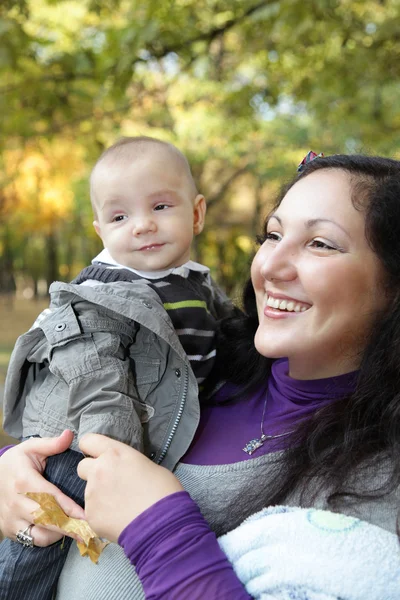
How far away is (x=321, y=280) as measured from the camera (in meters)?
1.55

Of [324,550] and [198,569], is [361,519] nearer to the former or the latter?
[324,550]

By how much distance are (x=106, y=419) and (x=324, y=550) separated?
66 centimetres

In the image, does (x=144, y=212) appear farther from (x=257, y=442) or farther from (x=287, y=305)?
(x=257, y=442)

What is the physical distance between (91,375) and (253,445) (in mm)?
461

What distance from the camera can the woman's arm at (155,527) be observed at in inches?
48.8

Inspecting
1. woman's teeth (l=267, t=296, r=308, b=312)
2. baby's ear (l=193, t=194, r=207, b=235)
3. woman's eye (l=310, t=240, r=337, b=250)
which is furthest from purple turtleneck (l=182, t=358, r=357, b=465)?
baby's ear (l=193, t=194, r=207, b=235)

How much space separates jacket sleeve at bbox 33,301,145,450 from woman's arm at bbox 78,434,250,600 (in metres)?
0.16

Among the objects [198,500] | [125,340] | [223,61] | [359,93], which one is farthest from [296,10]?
[223,61]

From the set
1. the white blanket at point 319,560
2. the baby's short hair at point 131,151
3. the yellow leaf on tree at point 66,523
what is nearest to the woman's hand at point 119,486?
the yellow leaf on tree at point 66,523

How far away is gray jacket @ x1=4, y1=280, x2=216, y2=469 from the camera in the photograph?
5.58 feet

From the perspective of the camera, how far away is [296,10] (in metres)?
4.64

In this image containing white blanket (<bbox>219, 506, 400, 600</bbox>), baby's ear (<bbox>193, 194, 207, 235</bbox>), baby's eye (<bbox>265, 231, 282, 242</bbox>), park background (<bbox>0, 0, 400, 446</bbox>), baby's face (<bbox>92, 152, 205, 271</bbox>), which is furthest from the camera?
park background (<bbox>0, 0, 400, 446</bbox>)

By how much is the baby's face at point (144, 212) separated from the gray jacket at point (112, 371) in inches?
6.7

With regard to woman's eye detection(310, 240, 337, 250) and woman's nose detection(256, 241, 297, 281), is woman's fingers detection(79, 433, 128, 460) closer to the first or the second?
woman's nose detection(256, 241, 297, 281)
